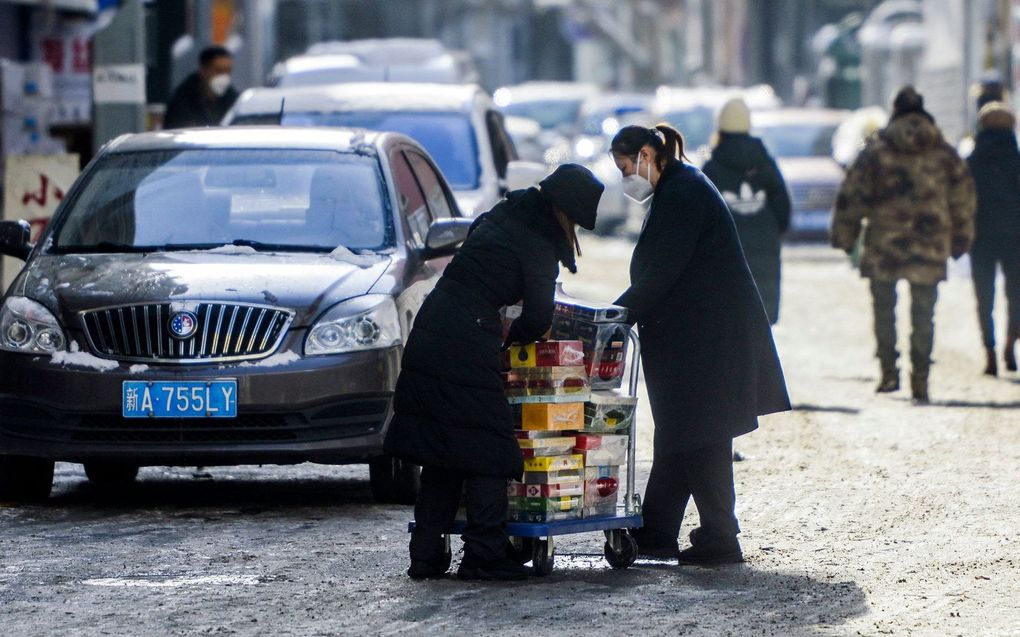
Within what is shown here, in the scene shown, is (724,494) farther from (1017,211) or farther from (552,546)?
(1017,211)

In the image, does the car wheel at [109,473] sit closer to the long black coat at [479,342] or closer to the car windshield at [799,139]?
the long black coat at [479,342]

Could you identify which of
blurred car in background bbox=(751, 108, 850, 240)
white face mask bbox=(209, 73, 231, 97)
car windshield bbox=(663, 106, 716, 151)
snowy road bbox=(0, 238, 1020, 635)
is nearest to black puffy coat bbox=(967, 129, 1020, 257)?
snowy road bbox=(0, 238, 1020, 635)

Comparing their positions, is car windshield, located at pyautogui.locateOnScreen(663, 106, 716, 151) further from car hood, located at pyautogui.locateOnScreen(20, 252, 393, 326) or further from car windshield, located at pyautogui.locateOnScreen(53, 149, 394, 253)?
car hood, located at pyautogui.locateOnScreen(20, 252, 393, 326)

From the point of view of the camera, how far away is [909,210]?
13.9 meters

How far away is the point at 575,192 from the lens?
7.67 meters

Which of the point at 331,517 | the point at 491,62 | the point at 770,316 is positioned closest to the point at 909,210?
the point at 770,316

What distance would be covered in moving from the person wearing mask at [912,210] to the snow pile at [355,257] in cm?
474

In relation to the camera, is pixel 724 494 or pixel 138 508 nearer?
pixel 724 494

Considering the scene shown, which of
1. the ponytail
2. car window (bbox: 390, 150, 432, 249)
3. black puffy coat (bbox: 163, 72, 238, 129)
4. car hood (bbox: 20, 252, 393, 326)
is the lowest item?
car hood (bbox: 20, 252, 393, 326)

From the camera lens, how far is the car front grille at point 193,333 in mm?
9242

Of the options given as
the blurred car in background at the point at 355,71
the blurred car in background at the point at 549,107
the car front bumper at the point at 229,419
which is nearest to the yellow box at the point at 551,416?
the car front bumper at the point at 229,419

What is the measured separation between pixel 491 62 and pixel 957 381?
7094 centimetres

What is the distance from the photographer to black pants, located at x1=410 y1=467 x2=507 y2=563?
25.4 ft

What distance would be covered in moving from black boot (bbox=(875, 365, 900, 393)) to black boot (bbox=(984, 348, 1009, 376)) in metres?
1.27
